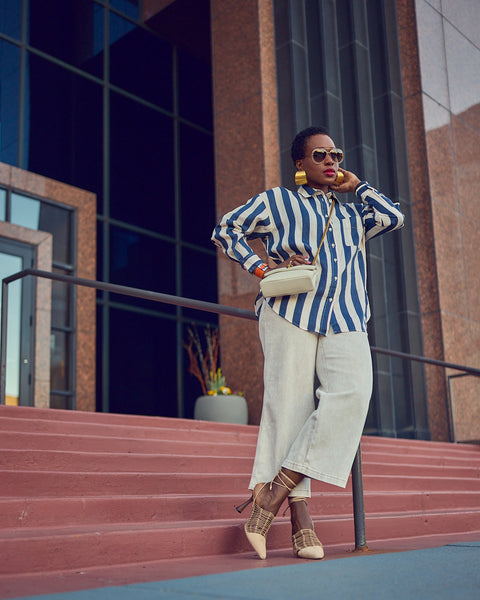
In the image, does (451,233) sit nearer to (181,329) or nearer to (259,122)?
(259,122)

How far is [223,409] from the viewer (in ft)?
27.5

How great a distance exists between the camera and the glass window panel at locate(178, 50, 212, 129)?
13688mm

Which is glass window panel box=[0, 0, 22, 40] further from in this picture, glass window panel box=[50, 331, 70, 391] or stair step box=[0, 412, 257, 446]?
stair step box=[0, 412, 257, 446]

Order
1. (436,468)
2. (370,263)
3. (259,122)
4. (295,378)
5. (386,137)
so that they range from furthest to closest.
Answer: (386,137) → (370,263) → (259,122) → (436,468) → (295,378)

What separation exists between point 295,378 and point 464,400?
7.77 m

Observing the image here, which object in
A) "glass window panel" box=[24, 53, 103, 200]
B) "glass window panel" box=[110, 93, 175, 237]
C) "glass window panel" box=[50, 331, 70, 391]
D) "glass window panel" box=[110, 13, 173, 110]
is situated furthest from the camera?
"glass window panel" box=[110, 13, 173, 110]

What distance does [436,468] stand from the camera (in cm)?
606

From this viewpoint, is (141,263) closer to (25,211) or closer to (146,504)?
(25,211)

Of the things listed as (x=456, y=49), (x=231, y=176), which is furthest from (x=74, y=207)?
(x=456, y=49)

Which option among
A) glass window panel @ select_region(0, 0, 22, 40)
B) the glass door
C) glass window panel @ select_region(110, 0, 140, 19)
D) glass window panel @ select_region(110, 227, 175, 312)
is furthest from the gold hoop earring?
glass window panel @ select_region(110, 0, 140, 19)

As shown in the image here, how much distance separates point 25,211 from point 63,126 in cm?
193

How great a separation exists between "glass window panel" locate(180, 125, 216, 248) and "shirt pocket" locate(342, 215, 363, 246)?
10.2 m

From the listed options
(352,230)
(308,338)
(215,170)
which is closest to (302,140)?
(352,230)

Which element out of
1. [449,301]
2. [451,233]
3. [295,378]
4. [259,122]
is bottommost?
[295,378]
